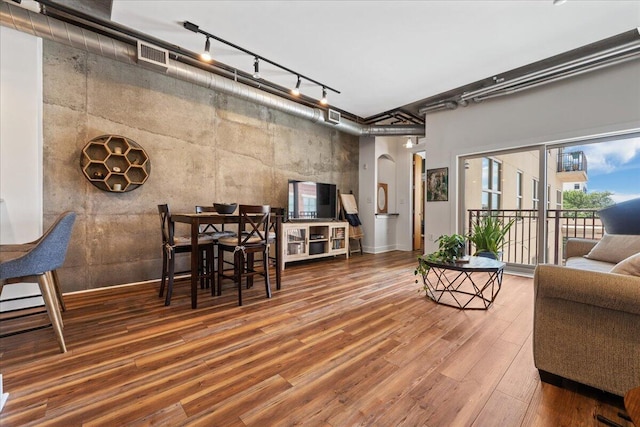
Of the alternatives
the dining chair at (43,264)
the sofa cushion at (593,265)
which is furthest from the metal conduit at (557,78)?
the dining chair at (43,264)

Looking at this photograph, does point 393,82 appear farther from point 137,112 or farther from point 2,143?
point 2,143

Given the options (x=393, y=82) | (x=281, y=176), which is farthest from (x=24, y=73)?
(x=393, y=82)

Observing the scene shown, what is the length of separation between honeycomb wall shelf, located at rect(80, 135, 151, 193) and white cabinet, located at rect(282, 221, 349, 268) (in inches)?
82.7

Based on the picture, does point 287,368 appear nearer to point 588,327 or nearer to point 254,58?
point 588,327

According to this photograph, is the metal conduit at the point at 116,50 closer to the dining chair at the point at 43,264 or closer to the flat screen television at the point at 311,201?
the flat screen television at the point at 311,201

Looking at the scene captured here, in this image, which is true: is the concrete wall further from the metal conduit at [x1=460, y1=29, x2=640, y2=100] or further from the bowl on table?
the metal conduit at [x1=460, y1=29, x2=640, y2=100]

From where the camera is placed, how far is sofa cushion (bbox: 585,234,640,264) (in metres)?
2.28

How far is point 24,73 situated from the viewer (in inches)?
102

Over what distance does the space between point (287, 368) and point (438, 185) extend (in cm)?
426

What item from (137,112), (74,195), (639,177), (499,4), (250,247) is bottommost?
(250,247)

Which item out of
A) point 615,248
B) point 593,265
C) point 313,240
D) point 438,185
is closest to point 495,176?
point 438,185

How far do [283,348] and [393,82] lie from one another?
3.68 meters

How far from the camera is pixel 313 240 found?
475 centimetres

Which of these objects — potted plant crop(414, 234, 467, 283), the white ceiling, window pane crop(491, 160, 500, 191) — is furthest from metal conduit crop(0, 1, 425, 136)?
potted plant crop(414, 234, 467, 283)
